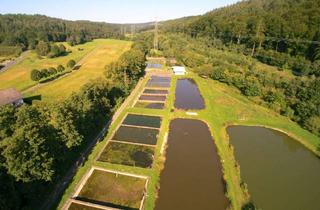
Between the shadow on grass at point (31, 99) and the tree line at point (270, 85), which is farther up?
the tree line at point (270, 85)

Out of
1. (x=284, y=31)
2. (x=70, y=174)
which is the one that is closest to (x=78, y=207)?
(x=70, y=174)

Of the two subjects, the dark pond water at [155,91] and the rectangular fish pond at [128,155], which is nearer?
the rectangular fish pond at [128,155]

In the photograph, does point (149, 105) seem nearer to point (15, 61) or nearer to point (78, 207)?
point (78, 207)

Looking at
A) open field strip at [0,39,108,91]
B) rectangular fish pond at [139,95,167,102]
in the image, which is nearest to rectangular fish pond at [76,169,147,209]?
rectangular fish pond at [139,95,167,102]

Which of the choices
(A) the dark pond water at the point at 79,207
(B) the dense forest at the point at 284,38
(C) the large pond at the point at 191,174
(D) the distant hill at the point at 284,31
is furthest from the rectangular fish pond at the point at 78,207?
(D) the distant hill at the point at 284,31

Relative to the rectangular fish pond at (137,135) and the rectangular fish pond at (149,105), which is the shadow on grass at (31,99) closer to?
the rectangular fish pond at (149,105)

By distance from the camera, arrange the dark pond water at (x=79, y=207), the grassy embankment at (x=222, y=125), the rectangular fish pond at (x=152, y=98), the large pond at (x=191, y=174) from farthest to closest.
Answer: the rectangular fish pond at (x=152, y=98), the grassy embankment at (x=222, y=125), the large pond at (x=191, y=174), the dark pond water at (x=79, y=207)

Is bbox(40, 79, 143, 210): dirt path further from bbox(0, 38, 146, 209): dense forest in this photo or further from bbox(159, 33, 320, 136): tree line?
bbox(159, 33, 320, 136): tree line
